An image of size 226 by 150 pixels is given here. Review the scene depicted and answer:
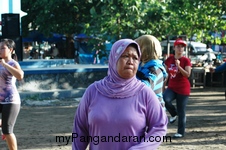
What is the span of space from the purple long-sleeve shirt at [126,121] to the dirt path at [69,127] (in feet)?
14.2

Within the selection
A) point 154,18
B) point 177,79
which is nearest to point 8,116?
point 177,79

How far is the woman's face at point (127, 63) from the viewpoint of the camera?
334 cm

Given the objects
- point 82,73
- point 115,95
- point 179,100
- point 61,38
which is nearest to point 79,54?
point 61,38

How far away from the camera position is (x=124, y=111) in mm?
3320

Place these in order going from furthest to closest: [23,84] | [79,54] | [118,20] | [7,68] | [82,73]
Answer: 1. [79,54]
2. [118,20]
3. [82,73]
4. [23,84]
5. [7,68]

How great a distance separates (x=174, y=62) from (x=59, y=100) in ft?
23.6

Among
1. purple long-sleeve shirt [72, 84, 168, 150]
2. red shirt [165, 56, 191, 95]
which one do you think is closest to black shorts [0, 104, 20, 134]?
red shirt [165, 56, 191, 95]

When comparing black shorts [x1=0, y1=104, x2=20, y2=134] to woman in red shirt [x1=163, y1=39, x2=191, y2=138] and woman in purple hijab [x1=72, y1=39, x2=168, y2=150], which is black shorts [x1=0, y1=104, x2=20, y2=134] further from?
woman in purple hijab [x1=72, y1=39, x2=168, y2=150]

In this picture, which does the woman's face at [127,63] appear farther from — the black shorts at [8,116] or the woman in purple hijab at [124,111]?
the black shorts at [8,116]

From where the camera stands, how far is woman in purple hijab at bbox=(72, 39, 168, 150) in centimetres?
332

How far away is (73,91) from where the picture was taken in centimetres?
1524

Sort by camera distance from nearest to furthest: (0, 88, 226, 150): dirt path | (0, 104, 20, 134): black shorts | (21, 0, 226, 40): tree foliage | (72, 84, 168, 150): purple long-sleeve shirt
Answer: (72, 84, 168, 150): purple long-sleeve shirt
(0, 104, 20, 134): black shorts
(0, 88, 226, 150): dirt path
(21, 0, 226, 40): tree foliage

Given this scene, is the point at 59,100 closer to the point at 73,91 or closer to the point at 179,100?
the point at 73,91

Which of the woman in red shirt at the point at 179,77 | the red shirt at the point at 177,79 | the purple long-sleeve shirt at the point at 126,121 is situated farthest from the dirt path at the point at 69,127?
the purple long-sleeve shirt at the point at 126,121
